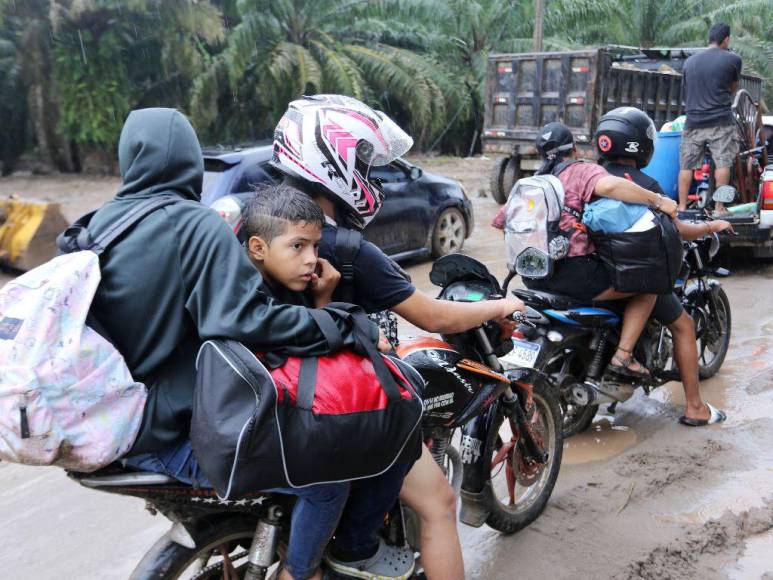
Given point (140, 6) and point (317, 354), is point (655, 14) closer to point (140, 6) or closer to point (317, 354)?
point (140, 6)

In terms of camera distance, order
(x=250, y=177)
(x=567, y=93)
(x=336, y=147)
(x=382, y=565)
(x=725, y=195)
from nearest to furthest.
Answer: (x=336, y=147) → (x=382, y=565) → (x=725, y=195) → (x=250, y=177) → (x=567, y=93)

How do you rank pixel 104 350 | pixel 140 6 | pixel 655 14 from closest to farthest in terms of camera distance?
pixel 104 350, pixel 140 6, pixel 655 14

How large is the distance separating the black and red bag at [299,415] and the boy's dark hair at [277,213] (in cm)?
29

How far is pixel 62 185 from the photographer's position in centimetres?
1527

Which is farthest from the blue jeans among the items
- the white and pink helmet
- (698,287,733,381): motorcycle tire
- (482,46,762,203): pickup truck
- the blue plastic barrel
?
(482,46,762,203): pickup truck

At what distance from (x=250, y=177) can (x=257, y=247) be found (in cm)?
518

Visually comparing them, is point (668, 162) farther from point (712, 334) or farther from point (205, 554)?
point (205, 554)

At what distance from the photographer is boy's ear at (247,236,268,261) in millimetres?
2287

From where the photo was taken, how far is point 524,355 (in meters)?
4.02

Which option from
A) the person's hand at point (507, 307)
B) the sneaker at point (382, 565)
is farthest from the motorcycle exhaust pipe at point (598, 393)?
the sneaker at point (382, 565)

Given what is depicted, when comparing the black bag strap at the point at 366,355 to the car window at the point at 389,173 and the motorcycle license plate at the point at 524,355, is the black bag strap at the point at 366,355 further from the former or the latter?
the car window at the point at 389,173

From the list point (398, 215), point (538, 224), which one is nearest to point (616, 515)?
point (538, 224)

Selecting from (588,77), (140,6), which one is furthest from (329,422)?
(140,6)

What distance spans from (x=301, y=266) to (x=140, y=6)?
46.6 ft
